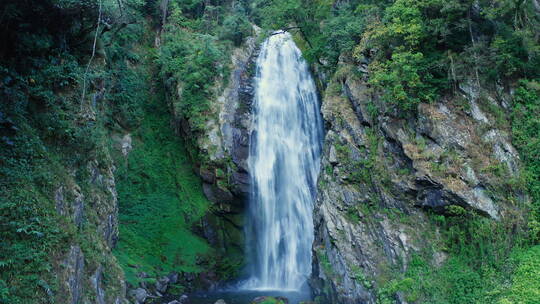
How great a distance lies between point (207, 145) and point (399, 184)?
9076 millimetres

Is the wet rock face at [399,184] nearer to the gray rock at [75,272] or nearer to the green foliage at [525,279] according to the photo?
the green foliage at [525,279]

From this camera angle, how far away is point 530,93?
12078 mm

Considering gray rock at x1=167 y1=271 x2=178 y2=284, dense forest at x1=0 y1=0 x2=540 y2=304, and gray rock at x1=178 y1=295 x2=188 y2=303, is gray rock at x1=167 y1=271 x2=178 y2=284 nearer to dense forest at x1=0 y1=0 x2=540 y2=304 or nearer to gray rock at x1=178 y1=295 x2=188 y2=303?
dense forest at x1=0 y1=0 x2=540 y2=304

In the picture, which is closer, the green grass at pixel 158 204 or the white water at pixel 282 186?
the green grass at pixel 158 204

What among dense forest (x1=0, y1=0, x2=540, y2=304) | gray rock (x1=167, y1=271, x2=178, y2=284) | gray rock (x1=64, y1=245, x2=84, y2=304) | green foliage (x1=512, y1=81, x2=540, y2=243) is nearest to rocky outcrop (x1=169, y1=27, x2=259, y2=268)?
dense forest (x1=0, y1=0, x2=540, y2=304)

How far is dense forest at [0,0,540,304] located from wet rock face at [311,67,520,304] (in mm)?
78

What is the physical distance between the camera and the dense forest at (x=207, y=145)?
26.3 feet

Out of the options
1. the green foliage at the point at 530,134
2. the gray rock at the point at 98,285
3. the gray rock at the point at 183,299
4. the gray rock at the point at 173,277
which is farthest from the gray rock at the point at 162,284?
the green foliage at the point at 530,134

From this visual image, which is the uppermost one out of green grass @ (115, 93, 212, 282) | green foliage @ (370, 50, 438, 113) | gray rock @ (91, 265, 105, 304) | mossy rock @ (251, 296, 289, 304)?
green foliage @ (370, 50, 438, 113)

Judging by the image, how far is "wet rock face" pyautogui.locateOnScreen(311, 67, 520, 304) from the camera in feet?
36.7

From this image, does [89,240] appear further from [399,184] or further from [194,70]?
[194,70]

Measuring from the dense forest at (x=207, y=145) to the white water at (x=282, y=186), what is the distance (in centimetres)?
89

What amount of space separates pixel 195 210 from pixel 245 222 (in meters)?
2.44

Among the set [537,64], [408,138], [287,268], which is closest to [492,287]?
[408,138]
